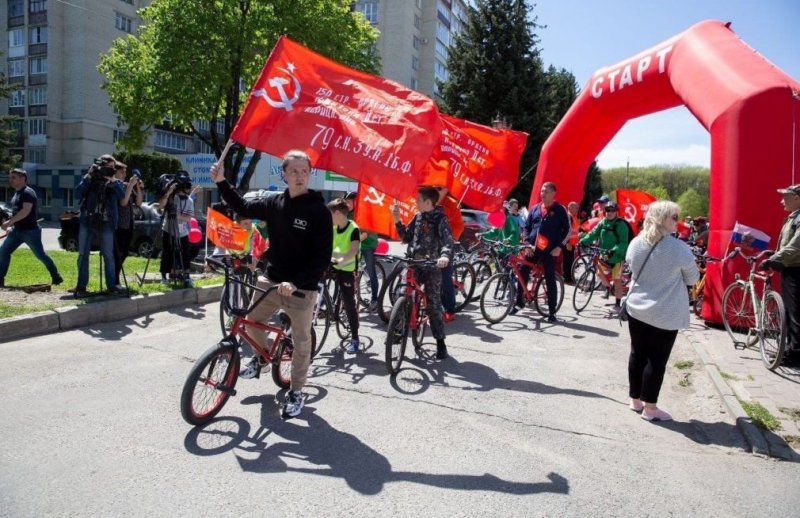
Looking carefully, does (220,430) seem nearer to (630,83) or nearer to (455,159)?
(455,159)

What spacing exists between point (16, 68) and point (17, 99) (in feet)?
7.96

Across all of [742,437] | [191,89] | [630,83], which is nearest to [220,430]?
[742,437]

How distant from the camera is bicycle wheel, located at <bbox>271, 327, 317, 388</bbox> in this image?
4832mm

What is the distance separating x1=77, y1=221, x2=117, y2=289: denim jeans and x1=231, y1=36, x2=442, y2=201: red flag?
10.7ft

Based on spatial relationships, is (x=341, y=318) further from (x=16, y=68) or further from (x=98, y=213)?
(x=16, y=68)

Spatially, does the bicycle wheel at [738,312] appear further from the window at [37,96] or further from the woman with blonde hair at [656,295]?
the window at [37,96]

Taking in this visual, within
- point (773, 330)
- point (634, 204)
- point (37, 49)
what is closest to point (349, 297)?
point (773, 330)

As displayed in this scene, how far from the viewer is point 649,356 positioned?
4.85m

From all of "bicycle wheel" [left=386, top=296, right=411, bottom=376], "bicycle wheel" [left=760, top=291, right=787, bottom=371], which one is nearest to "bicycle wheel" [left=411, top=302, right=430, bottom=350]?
"bicycle wheel" [left=386, top=296, right=411, bottom=376]

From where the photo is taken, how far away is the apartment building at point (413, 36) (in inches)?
2213

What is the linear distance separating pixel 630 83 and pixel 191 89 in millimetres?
15001

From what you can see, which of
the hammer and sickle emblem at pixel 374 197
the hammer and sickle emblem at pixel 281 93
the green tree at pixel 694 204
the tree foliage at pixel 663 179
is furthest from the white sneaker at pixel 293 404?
the tree foliage at pixel 663 179

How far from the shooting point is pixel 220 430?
4.16 meters

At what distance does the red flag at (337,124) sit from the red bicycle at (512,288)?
10.3ft
